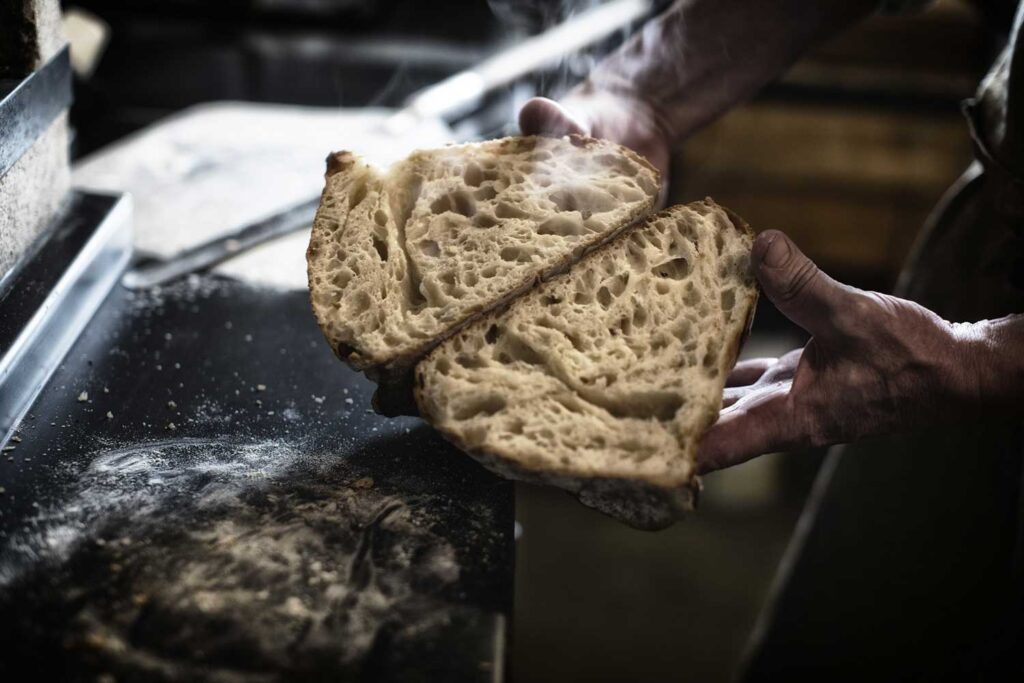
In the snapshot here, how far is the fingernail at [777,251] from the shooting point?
1.53 meters

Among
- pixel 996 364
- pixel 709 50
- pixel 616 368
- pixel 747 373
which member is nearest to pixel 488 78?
pixel 709 50

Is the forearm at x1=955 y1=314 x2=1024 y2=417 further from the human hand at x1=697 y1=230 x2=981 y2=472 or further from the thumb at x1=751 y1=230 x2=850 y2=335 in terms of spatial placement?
the thumb at x1=751 y1=230 x2=850 y2=335

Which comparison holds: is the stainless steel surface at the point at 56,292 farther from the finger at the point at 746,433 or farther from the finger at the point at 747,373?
the finger at the point at 747,373

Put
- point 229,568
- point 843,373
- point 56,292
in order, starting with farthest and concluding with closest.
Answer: point 56,292, point 843,373, point 229,568

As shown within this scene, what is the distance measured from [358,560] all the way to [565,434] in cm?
39

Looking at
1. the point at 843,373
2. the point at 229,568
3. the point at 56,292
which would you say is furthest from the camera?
the point at 56,292

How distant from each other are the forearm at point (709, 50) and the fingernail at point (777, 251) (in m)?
0.96

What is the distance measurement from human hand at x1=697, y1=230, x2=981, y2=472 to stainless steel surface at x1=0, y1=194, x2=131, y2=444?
4.12 ft

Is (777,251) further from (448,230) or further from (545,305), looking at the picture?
(448,230)

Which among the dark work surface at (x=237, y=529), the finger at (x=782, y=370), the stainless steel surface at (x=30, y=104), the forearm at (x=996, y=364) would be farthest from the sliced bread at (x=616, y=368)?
the stainless steel surface at (x=30, y=104)

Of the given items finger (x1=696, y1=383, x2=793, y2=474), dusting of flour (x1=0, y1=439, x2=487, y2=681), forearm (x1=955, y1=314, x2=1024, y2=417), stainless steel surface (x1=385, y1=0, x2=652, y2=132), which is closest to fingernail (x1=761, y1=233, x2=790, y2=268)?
finger (x1=696, y1=383, x2=793, y2=474)

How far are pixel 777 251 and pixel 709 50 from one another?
1.08m

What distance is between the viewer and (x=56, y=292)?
1.75 meters

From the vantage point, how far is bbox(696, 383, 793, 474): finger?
1572 mm
